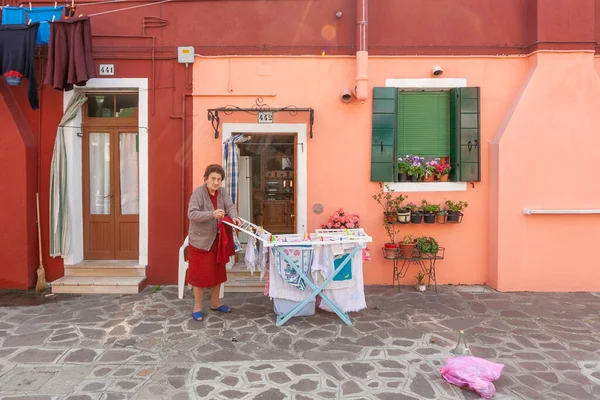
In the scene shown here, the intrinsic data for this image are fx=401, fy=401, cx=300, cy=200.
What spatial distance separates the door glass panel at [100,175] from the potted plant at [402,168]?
490cm

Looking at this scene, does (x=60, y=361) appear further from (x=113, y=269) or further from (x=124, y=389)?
(x=113, y=269)

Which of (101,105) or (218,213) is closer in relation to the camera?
(218,213)

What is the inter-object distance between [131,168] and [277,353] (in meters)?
4.39

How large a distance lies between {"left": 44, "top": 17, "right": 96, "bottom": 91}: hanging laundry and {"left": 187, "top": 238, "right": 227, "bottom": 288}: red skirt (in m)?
3.23

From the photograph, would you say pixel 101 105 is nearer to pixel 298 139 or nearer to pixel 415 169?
pixel 298 139

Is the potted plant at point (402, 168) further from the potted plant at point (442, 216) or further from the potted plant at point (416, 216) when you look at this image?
the potted plant at point (442, 216)

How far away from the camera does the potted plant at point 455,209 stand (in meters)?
6.30

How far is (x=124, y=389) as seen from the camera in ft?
11.3

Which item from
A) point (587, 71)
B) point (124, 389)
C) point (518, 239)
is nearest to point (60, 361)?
point (124, 389)

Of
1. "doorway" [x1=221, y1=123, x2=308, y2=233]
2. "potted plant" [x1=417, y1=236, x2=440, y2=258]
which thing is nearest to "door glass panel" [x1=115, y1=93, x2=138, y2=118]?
"doorway" [x1=221, y1=123, x2=308, y2=233]

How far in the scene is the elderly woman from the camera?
4.85m

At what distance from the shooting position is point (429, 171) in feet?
21.2

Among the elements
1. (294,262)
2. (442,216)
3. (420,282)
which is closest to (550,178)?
(442,216)

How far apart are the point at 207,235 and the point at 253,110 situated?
2.39m
